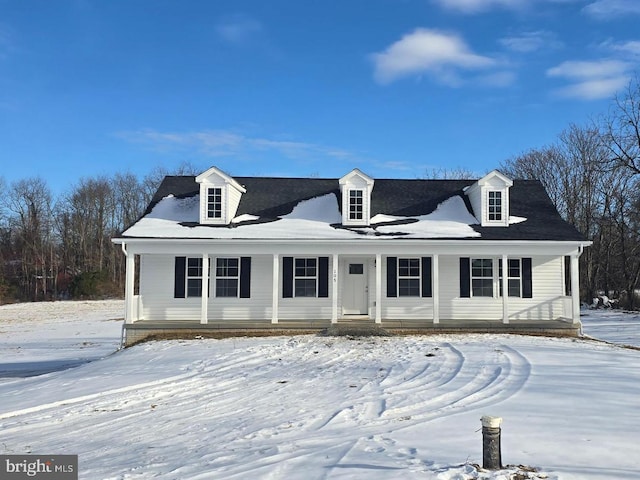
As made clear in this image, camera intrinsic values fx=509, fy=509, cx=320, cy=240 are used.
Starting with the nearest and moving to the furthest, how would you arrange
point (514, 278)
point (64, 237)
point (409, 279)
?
1. point (514, 278)
2. point (409, 279)
3. point (64, 237)

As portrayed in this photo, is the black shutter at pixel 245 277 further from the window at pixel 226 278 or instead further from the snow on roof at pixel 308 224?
the snow on roof at pixel 308 224

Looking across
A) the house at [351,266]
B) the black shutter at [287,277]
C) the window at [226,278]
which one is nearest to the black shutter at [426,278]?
the house at [351,266]

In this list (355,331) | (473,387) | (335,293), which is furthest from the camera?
(335,293)

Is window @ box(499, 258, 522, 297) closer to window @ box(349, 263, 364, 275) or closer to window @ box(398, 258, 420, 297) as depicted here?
window @ box(398, 258, 420, 297)

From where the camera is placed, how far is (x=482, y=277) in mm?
16969

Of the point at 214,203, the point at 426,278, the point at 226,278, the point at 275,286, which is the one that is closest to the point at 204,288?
the point at 226,278

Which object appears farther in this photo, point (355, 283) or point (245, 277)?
point (355, 283)

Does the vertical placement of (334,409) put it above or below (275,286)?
below

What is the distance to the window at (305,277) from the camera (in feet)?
55.7

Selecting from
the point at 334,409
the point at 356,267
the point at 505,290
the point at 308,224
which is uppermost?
the point at 308,224

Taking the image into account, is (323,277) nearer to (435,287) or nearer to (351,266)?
(351,266)

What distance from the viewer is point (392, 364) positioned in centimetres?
1106

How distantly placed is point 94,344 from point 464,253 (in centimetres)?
1441

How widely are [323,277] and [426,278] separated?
3.44m
